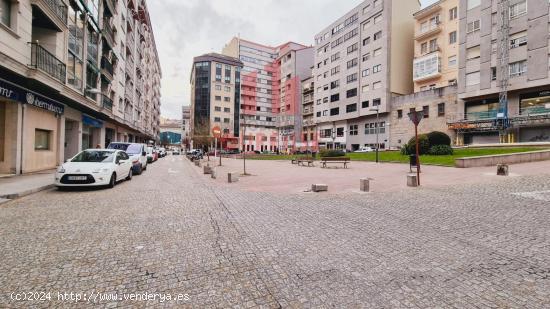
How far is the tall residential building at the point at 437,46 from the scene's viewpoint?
37.9 m

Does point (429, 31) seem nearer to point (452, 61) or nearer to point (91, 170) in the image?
point (452, 61)

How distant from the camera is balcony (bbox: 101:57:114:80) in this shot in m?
23.0

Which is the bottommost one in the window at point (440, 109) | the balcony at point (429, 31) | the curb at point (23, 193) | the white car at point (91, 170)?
the curb at point (23, 193)

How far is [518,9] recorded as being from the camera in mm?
30281

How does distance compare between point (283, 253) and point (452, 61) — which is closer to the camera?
point (283, 253)

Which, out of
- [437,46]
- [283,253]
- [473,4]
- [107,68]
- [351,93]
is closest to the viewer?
[283,253]

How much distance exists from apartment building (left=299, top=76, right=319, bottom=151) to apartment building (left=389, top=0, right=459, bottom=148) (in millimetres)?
25068

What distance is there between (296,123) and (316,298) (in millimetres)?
72479

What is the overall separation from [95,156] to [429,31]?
47034 millimetres

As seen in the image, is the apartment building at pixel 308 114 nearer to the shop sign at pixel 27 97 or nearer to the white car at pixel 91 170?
the shop sign at pixel 27 97

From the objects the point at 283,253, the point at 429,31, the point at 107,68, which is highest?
the point at 429,31

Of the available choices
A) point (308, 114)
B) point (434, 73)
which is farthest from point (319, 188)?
point (308, 114)

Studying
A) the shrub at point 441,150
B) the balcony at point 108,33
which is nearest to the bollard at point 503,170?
the shrub at point 441,150

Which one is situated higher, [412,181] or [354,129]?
[354,129]
